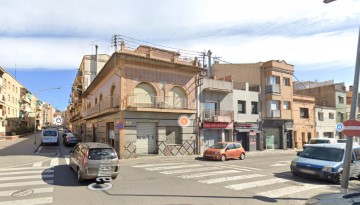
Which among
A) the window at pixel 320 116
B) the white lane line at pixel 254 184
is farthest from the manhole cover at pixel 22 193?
the window at pixel 320 116

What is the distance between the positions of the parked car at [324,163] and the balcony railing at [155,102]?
40.9ft

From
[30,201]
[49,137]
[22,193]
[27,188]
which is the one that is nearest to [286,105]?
[49,137]

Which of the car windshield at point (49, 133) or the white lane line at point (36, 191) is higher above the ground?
the car windshield at point (49, 133)

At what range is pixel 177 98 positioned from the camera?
24625mm

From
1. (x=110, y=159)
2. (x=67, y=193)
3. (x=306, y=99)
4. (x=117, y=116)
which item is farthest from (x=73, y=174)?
(x=306, y=99)

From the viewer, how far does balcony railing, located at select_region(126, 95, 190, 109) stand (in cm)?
2181

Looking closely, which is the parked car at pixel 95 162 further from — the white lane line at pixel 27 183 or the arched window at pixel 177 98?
the arched window at pixel 177 98

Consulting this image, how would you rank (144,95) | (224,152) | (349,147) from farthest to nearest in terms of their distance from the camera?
(144,95) → (224,152) → (349,147)

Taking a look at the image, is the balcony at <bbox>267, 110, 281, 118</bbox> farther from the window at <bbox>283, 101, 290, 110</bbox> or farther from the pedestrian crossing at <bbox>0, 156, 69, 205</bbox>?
the pedestrian crossing at <bbox>0, 156, 69, 205</bbox>

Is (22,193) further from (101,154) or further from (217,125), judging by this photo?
(217,125)

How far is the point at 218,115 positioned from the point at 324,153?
15091 mm

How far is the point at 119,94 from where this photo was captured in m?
21.9

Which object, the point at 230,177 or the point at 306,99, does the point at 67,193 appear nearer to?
the point at 230,177

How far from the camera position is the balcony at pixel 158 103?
2161cm
